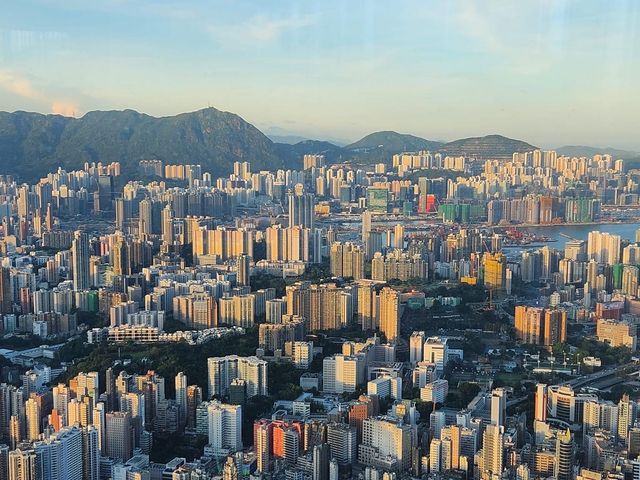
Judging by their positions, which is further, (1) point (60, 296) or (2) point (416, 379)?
(1) point (60, 296)

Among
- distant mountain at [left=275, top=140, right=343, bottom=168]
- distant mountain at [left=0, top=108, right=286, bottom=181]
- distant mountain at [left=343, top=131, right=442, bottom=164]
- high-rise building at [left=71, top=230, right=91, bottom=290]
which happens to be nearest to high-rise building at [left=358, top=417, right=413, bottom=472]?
distant mountain at [left=343, top=131, right=442, bottom=164]

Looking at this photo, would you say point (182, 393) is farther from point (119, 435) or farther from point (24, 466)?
point (24, 466)

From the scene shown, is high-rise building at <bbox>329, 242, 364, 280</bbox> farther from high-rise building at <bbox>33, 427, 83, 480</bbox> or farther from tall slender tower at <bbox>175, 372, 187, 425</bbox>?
high-rise building at <bbox>33, 427, 83, 480</bbox>

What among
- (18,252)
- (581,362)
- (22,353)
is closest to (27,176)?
(18,252)

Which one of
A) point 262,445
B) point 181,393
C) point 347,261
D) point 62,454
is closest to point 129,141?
point 347,261

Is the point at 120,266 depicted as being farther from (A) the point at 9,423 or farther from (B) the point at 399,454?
(B) the point at 399,454

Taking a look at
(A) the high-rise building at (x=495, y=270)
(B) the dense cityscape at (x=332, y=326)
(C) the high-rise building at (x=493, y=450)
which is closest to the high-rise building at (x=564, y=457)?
(B) the dense cityscape at (x=332, y=326)
